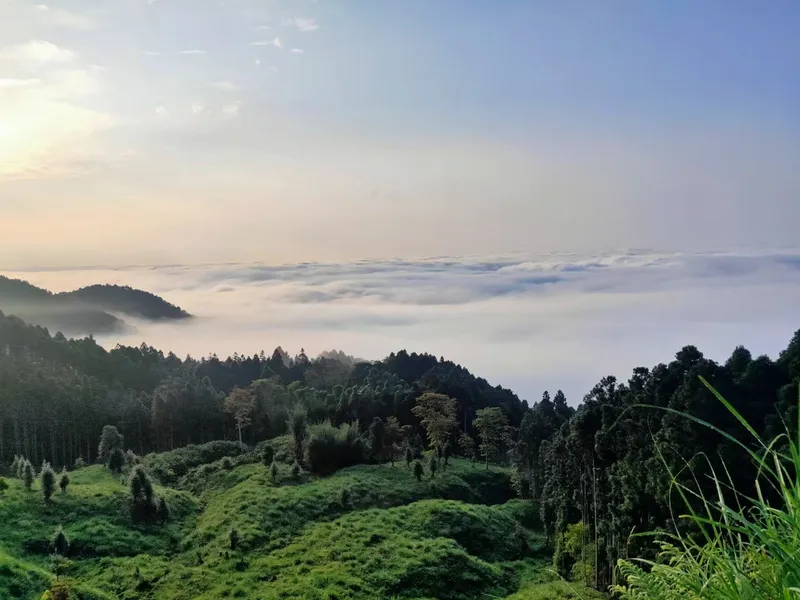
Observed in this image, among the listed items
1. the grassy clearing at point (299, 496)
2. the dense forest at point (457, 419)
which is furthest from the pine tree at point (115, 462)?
the grassy clearing at point (299, 496)

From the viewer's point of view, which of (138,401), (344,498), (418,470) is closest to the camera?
(344,498)

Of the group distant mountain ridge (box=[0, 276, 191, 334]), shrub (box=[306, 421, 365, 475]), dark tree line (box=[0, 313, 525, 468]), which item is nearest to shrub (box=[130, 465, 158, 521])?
shrub (box=[306, 421, 365, 475])

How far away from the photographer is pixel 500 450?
2269 inches

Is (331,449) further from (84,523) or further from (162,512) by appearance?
(84,523)

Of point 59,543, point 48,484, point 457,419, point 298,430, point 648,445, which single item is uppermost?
point 648,445

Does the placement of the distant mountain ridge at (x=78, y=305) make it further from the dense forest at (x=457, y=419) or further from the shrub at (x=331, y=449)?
the shrub at (x=331, y=449)

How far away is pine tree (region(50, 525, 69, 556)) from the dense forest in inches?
667

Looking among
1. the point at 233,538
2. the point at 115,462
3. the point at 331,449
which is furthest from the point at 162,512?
the point at 331,449

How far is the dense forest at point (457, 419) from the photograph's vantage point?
20.1 meters

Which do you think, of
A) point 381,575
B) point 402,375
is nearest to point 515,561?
point 381,575

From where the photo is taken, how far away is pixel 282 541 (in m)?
31.4

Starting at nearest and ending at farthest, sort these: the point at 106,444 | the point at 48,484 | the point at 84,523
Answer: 1. the point at 84,523
2. the point at 48,484
3. the point at 106,444

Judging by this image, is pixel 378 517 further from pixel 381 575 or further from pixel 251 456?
pixel 251 456

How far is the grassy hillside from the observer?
25.7m
